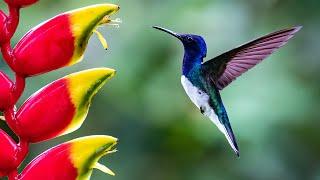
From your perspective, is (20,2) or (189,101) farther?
(189,101)

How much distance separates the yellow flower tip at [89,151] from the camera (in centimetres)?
96

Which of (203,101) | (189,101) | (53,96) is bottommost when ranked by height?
(189,101)

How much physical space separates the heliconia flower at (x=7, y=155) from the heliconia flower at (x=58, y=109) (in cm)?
2

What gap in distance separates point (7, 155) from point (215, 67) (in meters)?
0.45

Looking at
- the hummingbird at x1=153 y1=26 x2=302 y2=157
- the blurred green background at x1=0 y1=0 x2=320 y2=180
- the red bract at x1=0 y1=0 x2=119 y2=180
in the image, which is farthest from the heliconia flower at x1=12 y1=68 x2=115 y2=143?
the blurred green background at x1=0 y1=0 x2=320 y2=180

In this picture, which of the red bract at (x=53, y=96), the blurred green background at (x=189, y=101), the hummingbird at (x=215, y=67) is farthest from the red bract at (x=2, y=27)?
the blurred green background at (x=189, y=101)

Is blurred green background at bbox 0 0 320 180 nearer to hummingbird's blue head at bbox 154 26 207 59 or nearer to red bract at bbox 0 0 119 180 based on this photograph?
hummingbird's blue head at bbox 154 26 207 59

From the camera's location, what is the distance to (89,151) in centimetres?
97

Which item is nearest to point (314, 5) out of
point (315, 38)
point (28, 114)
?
point (315, 38)

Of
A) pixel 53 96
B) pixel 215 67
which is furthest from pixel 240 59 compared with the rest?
pixel 53 96

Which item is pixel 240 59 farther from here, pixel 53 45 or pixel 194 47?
pixel 53 45

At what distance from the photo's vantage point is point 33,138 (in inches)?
39.4

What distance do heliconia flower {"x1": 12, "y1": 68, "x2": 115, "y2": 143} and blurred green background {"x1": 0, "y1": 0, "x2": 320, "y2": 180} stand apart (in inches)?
49.4

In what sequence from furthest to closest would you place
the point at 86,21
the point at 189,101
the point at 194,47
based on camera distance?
1. the point at 189,101
2. the point at 194,47
3. the point at 86,21
